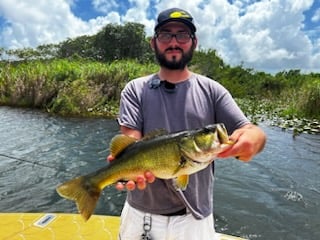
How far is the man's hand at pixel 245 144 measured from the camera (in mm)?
1954

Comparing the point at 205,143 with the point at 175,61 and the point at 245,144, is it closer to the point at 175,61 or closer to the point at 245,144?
the point at 245,144

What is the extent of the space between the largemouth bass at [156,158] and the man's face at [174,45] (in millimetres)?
564

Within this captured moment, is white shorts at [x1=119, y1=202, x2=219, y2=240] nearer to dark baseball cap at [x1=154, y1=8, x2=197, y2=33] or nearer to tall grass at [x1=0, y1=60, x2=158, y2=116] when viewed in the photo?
dark baseball cap at [x1=154, y1=8, x2=197, y2=33]

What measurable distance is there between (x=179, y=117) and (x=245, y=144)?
49 centimetres

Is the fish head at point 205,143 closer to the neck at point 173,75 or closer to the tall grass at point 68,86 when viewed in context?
the neck at point 173,75

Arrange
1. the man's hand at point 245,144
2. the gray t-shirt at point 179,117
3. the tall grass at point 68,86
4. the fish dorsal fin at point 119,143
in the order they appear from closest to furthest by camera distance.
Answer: the man's hand at point 245,144
the fish dorsal fin at point 119,143
the gray t-shirt at point 179,117
the tall grass at point 68,86

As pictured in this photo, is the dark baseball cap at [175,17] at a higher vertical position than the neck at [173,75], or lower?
higher

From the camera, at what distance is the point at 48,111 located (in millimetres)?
19297

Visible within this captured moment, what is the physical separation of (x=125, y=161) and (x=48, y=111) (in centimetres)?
1812

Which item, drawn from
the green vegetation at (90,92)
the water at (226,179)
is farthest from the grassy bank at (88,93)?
the water at (226,179)

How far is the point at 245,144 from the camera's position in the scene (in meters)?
1.99

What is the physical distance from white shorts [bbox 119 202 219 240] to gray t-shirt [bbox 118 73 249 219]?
51 millimetres

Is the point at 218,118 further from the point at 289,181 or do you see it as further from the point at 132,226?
the point at 289,181

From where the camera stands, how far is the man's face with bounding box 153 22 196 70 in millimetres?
2354
